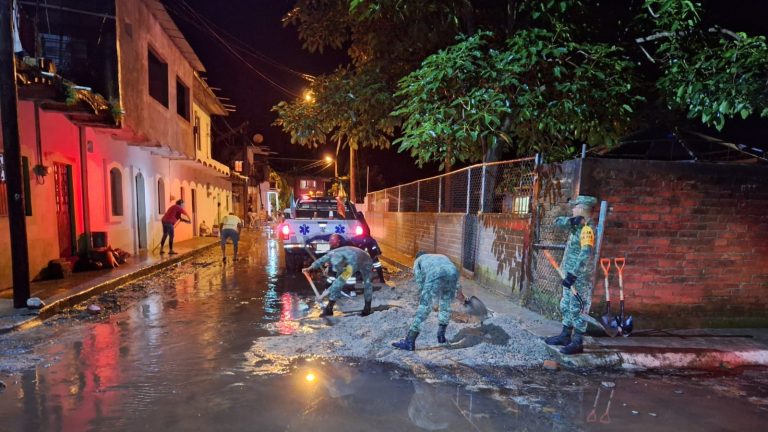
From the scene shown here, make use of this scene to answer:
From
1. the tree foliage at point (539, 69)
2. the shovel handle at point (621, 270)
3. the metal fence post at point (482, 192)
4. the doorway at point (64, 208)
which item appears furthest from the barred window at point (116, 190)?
the shovel handle at point (621, 270)

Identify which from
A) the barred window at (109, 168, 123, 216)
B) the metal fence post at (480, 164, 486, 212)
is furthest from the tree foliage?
the barred window at (109, 168, 123, 216)

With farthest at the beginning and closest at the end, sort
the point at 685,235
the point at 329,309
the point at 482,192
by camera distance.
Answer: the point at 482,192, the point at 329,309, the point at 685,235

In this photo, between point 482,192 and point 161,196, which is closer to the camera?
point 482,192

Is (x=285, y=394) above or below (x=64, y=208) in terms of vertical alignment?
below

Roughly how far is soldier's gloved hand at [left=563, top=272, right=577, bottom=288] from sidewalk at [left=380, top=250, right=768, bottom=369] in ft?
2.57

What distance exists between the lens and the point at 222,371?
435 cm

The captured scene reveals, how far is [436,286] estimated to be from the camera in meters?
4.93

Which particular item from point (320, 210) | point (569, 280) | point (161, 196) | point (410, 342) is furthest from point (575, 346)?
point (161, 196)

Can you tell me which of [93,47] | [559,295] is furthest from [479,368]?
[93,47]

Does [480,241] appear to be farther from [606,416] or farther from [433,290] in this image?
[606,416]

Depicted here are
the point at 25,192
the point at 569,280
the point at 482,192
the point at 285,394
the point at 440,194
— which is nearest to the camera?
the point at 285,394

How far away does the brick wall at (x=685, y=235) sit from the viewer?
543cm

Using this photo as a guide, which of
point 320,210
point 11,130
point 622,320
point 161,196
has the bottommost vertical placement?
point 622,320

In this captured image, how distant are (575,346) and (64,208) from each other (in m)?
10.7
